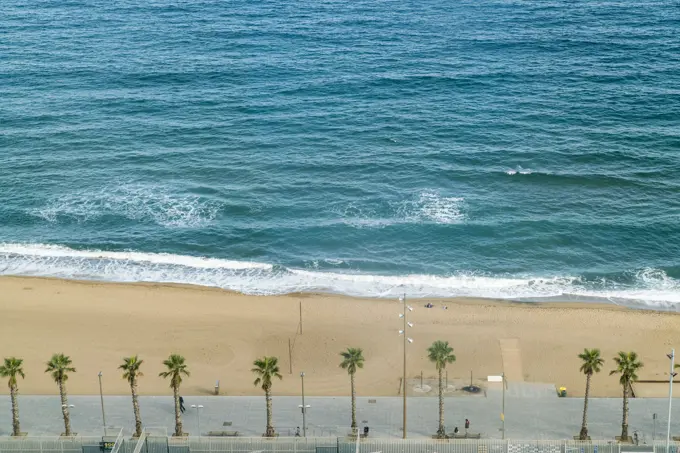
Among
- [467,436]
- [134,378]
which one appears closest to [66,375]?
[134,378]

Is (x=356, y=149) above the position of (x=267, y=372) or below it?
above

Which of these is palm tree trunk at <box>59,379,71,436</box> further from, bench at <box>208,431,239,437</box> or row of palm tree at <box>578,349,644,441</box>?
row of palm tree at <box>578,349,644,441</box>

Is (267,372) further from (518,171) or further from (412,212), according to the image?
(518,171)

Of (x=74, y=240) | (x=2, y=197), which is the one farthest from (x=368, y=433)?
(x=2, y=197)

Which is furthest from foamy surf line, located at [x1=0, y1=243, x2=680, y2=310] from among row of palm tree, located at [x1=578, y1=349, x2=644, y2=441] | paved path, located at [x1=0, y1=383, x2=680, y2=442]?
row of palm tree, located at [x1=578, y1=349, x2=644, y2=441]

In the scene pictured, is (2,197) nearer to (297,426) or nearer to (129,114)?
(129,114)

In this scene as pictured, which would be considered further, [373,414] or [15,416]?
[373,414]
